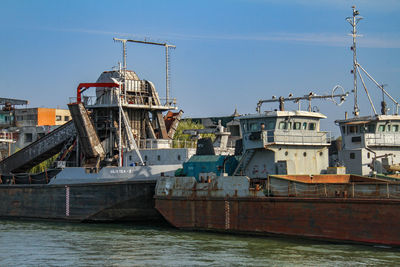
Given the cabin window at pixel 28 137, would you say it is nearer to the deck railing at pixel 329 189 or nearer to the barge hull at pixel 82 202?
the barge hull at pixel 82 202

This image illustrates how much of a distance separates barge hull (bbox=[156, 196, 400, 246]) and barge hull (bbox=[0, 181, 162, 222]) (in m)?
2.36

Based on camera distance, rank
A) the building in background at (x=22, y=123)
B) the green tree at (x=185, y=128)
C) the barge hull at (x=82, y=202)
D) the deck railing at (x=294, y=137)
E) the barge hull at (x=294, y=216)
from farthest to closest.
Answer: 1. the green tree at (x=185, y=128)
2. the building in background at (x=22, y=123)
3. the barge hull at (x=82, y=202)
4. the deck railing at (x=294, y=137)
5. the barge hull at (x=294, y=216)

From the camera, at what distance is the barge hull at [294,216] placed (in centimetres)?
2394

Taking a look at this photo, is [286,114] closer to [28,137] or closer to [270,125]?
[270,125]

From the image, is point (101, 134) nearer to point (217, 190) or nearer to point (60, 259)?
point (217, 190)

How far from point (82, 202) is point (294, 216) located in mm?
14710

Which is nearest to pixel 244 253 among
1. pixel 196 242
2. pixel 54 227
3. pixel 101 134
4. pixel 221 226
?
pixel 196 242

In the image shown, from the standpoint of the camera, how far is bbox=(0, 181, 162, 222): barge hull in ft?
109

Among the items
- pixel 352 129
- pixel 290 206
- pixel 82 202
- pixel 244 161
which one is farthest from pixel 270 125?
pixel 82 202

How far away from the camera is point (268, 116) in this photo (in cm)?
3025

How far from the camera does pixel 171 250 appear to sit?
24109 millimetres

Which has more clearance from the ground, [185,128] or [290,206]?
[185,128]

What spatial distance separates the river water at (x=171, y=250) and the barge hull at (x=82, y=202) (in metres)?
3.17

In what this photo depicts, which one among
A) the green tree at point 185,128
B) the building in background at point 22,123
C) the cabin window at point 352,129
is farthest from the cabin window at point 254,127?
the green tree at point 185,128
